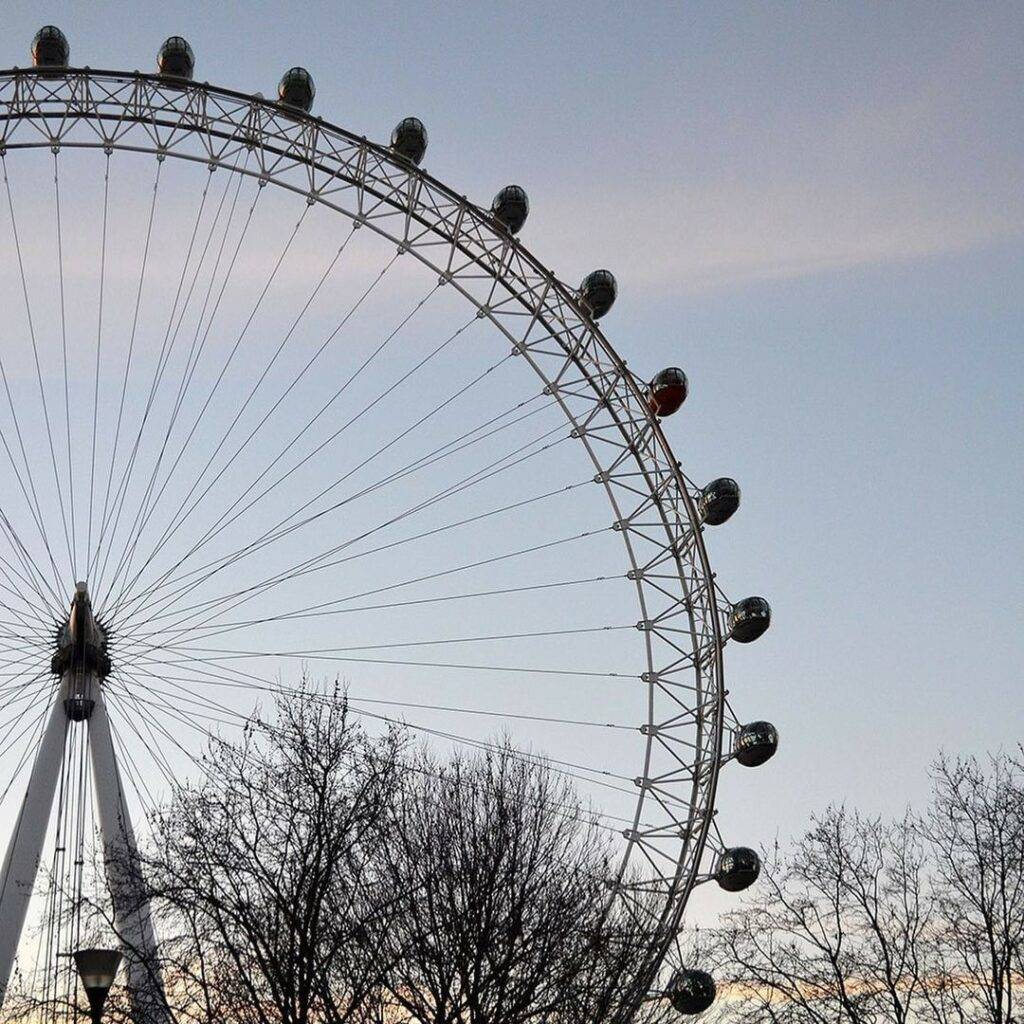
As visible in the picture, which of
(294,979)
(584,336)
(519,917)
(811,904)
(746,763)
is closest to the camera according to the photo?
(294,979)

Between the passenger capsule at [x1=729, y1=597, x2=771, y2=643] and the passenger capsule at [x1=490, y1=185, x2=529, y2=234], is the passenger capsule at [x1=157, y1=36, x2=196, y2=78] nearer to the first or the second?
the passenger capsule at [x1=490, y1=185, x2=529, y2=234]

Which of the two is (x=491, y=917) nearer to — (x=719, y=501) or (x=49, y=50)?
(x=719, y=501)

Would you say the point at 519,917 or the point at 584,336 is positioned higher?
the point at 584,336

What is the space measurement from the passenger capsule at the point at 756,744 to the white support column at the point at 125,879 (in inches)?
408

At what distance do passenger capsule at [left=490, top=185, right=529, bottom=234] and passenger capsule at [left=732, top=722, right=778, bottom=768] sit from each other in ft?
33.9

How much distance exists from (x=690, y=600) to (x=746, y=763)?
3.22m

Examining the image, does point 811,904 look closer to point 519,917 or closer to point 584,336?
point 519,917

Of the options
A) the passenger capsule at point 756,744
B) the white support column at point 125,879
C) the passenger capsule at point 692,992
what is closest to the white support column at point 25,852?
the white support column at point 125,879

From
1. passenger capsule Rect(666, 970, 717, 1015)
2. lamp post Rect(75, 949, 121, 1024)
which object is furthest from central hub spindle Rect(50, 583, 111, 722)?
passenger capsule Rect(666, 970, 717, 1015)

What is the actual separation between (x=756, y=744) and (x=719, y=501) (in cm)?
450

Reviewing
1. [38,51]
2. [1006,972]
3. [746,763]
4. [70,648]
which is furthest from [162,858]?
[1006,972]

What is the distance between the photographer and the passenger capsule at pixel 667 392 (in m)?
28.9

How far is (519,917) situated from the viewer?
24.7m

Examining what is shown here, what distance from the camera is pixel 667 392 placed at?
2889 cm
